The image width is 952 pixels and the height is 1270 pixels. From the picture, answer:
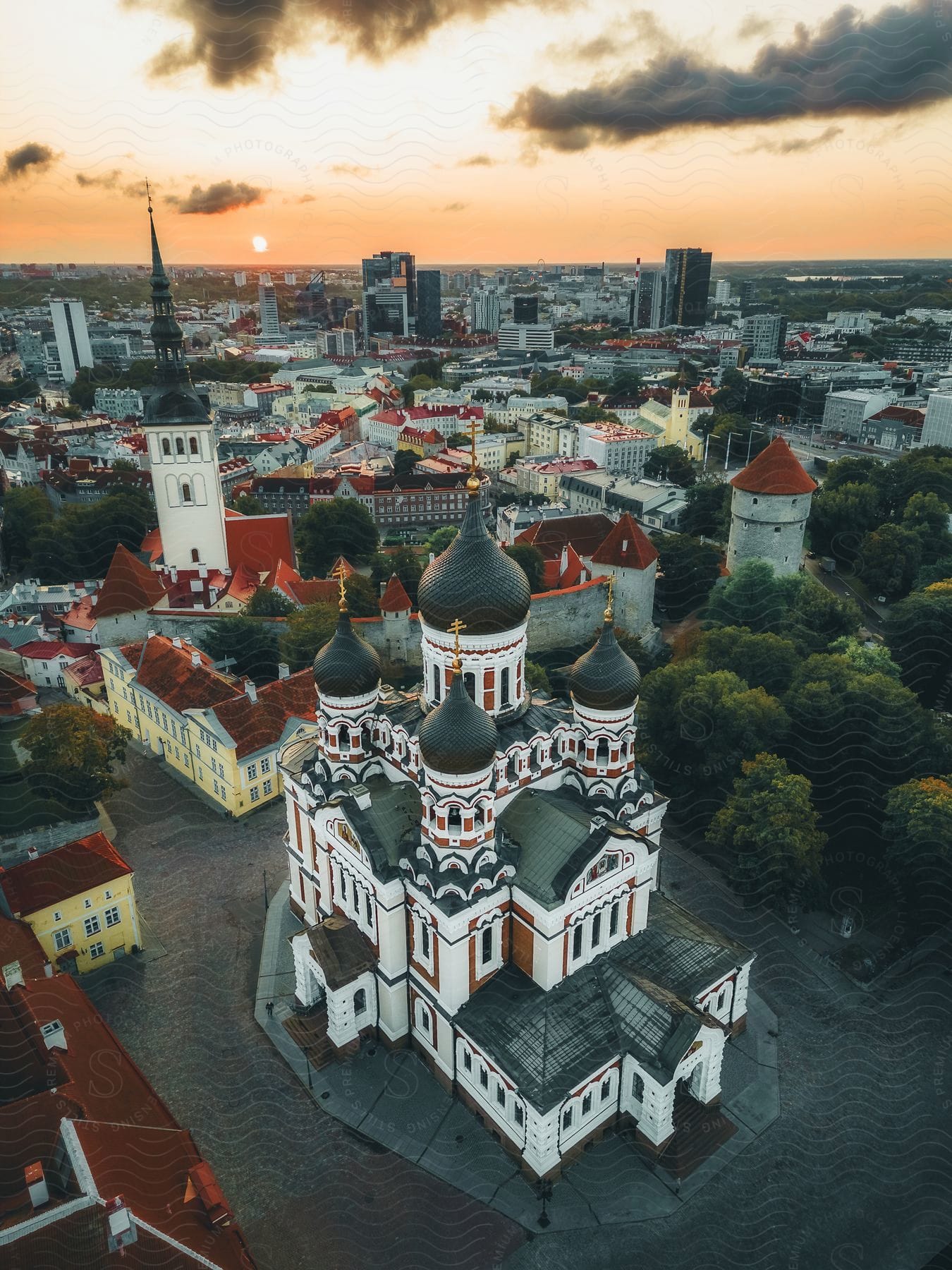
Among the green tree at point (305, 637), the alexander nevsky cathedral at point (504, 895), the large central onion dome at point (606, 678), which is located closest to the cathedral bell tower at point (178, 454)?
the green tree at point (305, 637)

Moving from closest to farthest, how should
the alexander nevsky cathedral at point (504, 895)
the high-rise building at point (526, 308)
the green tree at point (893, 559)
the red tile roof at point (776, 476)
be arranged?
the alexander nevsky cathedral at point (504, 895) < the red tile roof at point (776, 476) < the green tree at point (893, 559) < the high-rise building at point (526, 308)

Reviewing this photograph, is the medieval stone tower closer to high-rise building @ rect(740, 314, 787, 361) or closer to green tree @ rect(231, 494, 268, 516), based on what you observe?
green tree @ rect(231, 494, 268, 516)

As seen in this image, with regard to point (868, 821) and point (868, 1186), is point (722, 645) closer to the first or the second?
point (868, 821)

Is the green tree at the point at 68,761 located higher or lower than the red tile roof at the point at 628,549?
lower

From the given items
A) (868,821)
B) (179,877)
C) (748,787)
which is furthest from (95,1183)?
(868,821)

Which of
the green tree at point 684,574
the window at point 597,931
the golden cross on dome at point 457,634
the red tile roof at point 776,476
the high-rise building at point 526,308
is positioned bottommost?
the green tree at point 684,574

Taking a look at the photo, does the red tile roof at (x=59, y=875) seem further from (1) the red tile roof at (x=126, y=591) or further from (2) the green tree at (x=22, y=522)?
(2) the green tree at (x=22, y=522)

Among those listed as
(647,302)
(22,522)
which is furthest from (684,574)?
(647,302)
